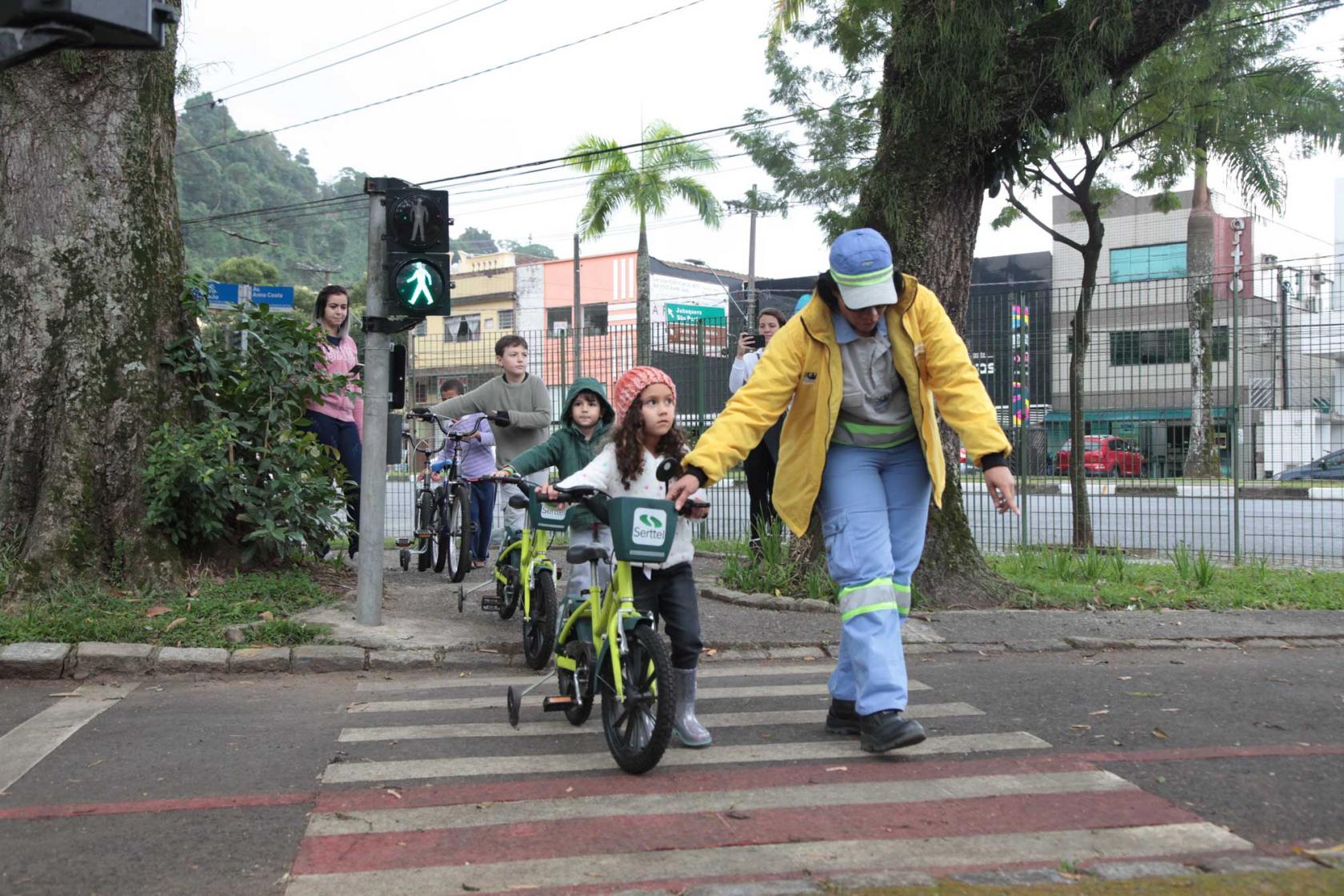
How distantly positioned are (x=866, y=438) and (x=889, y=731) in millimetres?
1162

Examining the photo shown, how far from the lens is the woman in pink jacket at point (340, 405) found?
28.8 ft

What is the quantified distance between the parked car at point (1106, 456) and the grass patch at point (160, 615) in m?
7.36

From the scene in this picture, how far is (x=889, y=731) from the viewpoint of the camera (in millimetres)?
4504

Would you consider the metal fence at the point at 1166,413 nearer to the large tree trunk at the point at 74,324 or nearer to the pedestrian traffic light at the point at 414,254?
the pedestrian traffic light at the point at 414,254

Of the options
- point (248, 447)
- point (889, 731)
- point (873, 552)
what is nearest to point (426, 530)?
point (248, 447)

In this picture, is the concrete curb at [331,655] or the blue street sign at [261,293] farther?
the blue street sign at [261,293]

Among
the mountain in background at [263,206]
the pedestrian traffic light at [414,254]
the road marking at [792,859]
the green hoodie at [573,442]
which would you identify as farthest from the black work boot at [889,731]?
the mountain in background at [263,206]

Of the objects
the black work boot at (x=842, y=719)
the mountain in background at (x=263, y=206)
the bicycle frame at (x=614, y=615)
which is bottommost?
the black work boot at (x=842, y=719)

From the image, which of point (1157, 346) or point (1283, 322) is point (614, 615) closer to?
point (1157, 346)

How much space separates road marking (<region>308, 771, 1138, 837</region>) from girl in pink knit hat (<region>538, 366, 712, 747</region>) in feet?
2.31

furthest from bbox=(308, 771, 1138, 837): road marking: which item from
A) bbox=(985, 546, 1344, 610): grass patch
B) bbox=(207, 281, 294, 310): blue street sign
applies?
bbox=(207, 281, 294, 310): blue street sign

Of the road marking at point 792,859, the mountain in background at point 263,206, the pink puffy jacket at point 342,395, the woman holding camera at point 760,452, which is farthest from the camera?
the mountain in background at point 263,206

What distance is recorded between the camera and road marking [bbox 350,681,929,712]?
5.62m

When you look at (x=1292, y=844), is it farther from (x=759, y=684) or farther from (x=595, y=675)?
(x=759, y=684)
